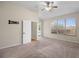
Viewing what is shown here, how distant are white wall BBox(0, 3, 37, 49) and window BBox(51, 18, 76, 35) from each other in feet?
11.7

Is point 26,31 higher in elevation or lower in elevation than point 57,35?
higher

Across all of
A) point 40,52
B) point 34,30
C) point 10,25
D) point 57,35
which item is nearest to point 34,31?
point 34,30

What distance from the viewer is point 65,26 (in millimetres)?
8625

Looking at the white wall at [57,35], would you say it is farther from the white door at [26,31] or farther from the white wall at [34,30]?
the white door at [26,31]

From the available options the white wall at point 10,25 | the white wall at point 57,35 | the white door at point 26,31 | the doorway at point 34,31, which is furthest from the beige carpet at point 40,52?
the doorway at point 34,31

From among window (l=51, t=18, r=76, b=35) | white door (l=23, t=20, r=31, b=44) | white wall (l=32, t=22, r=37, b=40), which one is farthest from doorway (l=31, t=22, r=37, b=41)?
window (l=51, t=18, r=76, b=35)

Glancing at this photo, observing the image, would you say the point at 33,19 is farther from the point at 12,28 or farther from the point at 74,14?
the point at 74,14

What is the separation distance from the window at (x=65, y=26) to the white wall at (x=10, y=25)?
11.7ft

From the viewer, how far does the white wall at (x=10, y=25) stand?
19.3ft

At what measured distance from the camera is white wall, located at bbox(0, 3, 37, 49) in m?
5.87

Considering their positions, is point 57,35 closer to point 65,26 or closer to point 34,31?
point 65,26

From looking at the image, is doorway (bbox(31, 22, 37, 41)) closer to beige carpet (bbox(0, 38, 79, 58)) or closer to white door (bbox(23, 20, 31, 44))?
white door (bbox(23, 20, 31, 44))

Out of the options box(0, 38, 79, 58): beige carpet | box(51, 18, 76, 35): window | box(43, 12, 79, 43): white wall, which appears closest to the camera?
box(0, 38, 79, 58): beige carpet

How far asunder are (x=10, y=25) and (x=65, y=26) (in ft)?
16.2
